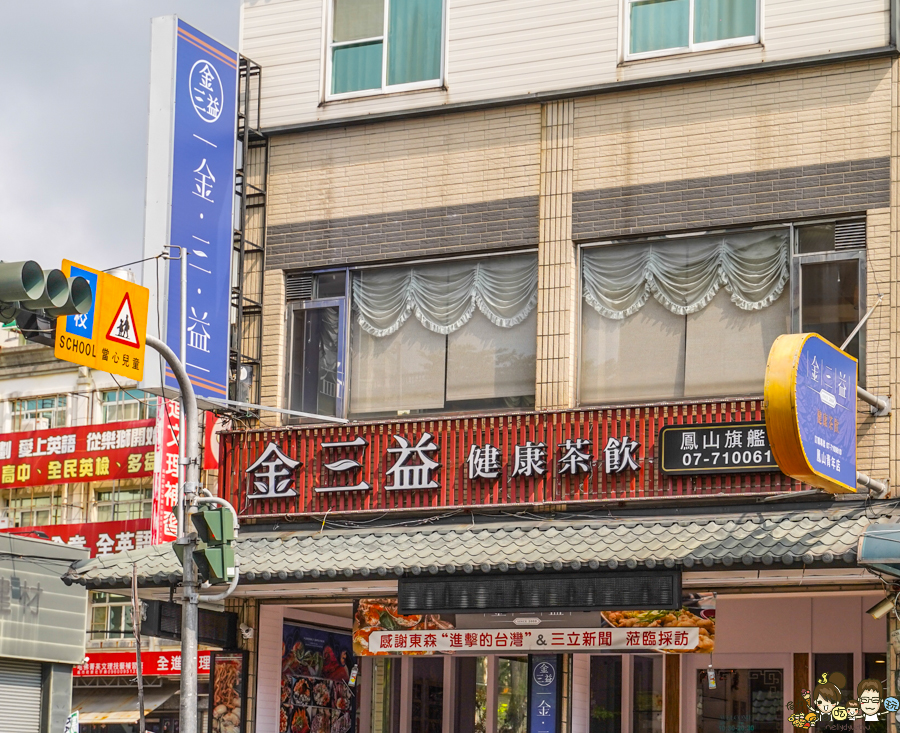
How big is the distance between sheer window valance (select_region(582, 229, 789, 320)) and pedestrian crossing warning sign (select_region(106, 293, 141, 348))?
6908mm

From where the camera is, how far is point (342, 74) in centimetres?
2047

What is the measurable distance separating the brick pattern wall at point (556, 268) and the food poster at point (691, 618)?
289 centimetres

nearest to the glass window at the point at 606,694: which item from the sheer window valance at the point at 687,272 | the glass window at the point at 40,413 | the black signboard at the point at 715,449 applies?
the black signboard at the point at 715,449

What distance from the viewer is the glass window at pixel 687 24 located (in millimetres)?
18047

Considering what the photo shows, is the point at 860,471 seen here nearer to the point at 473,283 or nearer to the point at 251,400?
the point at 473,283

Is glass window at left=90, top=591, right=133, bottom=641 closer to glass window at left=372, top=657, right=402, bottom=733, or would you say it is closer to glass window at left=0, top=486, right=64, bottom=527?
glass window at left=0, top=486, right=64, bottom=527

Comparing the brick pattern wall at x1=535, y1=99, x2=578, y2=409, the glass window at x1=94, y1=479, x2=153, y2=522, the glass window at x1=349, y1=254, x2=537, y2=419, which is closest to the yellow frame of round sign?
the brick pattern wall at x1=535, y1=99, x2=578, y2=409

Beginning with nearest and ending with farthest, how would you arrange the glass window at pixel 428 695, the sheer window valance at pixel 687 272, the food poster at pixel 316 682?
the sheer window valance at pixel 687 272 < the food poster at pixel 316 682 < the glass window at pixel 428 695

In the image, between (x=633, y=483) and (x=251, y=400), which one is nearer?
(x=633, y=483)

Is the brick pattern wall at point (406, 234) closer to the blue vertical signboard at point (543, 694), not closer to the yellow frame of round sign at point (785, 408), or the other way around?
the blue vertical signboard at point (543, 694)

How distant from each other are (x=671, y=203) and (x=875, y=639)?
6.27m

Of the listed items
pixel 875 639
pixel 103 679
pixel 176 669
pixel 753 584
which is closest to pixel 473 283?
pixel 753 584

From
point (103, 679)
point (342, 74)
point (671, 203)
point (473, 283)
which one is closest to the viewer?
point (671, 203)

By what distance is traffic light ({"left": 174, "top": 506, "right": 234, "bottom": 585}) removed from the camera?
45.4 feet
